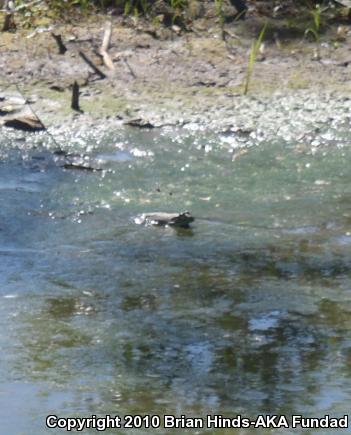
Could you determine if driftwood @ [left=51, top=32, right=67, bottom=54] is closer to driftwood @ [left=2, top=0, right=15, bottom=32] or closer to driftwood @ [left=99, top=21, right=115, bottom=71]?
driftwood @ [left=99, top=21, right=115, bottom=71]

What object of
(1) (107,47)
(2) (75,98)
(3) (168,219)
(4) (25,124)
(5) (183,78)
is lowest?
(3) (168,219)

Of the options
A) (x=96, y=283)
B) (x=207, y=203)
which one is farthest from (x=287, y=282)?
(x=207, y=203)

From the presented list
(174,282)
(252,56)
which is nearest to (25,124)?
(252,56)

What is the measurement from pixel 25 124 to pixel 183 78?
2.97 feet

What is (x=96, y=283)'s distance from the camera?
3.57m

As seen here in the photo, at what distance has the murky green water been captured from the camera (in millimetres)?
2822

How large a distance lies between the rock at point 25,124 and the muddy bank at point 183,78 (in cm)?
7

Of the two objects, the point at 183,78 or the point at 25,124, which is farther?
the point at 183,78

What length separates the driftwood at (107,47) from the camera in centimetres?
584

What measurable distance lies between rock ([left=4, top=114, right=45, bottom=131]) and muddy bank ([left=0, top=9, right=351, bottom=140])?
0.22 feet

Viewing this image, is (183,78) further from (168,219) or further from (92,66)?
(168,219)

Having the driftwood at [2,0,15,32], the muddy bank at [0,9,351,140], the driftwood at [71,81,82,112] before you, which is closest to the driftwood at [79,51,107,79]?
the muddy bank at [0,9,351,140]

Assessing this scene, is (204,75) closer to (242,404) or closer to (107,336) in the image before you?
(107,336)

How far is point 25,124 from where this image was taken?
5.19 m
